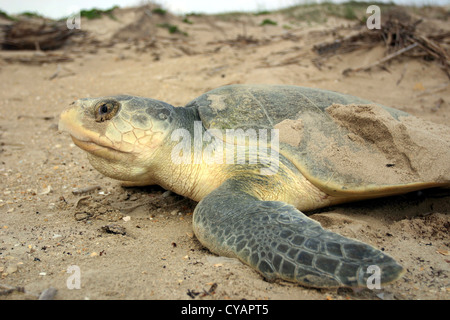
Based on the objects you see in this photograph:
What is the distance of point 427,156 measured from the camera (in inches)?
80.4

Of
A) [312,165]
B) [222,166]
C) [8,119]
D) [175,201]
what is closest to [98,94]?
[8,119]

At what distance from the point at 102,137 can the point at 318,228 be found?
1205 millimetres

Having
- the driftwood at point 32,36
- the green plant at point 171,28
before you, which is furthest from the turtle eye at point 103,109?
the green plant at point 171,28

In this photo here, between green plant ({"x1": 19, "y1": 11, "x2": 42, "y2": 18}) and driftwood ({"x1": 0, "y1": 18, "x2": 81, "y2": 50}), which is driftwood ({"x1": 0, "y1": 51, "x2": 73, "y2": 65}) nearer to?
driftwood ({"x1": 0, "y1": 18, "x2": 81, "y2": 50})

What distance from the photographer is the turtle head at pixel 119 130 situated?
6.12 feet

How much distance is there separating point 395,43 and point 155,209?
4.26 m

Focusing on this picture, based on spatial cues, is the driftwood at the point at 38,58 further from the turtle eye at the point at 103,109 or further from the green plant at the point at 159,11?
the turtle eye at the point at 103,109

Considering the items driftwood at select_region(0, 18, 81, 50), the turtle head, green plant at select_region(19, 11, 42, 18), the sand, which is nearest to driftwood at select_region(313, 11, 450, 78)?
the sand

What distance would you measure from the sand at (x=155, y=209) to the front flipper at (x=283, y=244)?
6 centimetres

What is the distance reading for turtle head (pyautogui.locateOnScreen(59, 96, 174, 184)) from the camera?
1.86 m

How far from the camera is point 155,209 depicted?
Result: 2217 millimetres

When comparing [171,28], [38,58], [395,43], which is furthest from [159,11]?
[395,43]
